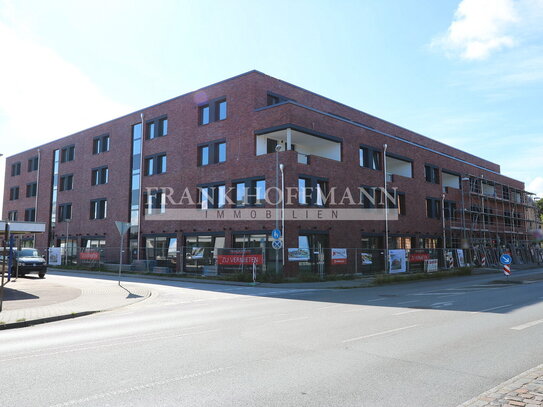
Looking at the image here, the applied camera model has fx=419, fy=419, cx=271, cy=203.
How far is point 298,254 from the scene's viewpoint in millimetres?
24922

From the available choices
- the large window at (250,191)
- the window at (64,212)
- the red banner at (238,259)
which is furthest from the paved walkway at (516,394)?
the window at (64,212)

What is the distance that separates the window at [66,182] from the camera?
45344mm

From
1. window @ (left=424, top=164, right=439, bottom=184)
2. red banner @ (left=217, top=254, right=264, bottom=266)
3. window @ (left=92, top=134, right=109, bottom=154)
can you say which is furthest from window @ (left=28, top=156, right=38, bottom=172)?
window @ (left=424, top=164, right=439, bottom=184)

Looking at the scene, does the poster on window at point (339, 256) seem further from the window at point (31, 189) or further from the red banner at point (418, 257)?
the window at point (31, 189)

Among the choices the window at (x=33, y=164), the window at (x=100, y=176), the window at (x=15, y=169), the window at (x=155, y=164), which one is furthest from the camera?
the window at (x=15, y=169)

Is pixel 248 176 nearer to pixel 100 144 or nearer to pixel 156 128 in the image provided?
pixel 156 128

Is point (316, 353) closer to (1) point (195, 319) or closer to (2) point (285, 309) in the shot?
(1) point (195, 319)

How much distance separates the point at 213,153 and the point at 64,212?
A: 2375cm

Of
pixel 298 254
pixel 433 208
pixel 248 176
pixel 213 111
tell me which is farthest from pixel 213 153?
pixel 433 208

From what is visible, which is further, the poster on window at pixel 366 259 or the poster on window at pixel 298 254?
the poster on window at pixel 366 259

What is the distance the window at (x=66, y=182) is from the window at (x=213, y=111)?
20.9 metres

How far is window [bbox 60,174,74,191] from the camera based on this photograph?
45.3 metres

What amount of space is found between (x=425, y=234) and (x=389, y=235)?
6050mm

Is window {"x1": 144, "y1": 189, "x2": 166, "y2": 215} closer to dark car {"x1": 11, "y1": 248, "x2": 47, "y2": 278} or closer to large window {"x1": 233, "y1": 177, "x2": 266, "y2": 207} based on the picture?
large window {"x1": 233, "y1": 177, "x2": 266, "y2": 207}
